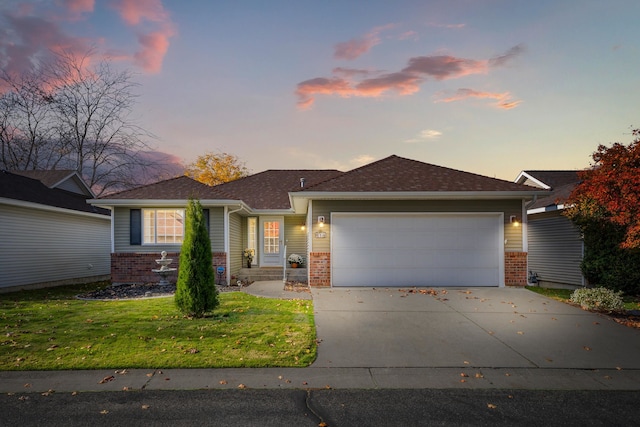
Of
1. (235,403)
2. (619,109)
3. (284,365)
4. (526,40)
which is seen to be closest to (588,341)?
(284,365)

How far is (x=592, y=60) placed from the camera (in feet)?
39.1

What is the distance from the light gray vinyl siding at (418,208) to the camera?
39.3 feet

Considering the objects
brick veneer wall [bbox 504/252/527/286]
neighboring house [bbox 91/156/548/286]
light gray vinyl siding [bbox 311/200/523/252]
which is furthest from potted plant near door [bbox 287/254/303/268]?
brick veneer wall [bbox 504/252/527/286]

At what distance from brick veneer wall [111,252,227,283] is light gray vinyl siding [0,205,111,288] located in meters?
3.04

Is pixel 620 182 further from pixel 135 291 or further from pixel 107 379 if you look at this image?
pixel 135 291

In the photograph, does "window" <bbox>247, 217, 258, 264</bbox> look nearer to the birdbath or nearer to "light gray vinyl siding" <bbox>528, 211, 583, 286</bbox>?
the birdbath

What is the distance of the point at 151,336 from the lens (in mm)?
6648

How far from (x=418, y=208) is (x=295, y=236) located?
7.06 metres

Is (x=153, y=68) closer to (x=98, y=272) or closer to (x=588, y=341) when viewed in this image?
(x=98, y=272)

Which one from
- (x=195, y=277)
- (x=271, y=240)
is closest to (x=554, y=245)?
(x=271, y=240)

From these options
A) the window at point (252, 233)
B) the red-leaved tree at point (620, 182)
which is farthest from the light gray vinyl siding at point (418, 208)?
the window at point (252, 233)

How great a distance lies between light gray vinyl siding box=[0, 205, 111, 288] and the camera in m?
12.9

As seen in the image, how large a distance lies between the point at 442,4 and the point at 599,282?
401 inches

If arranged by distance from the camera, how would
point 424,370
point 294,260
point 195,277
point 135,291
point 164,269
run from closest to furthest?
point 424,370 < point 195,277 < point 135,291 < point 164,269 < point 294,260
